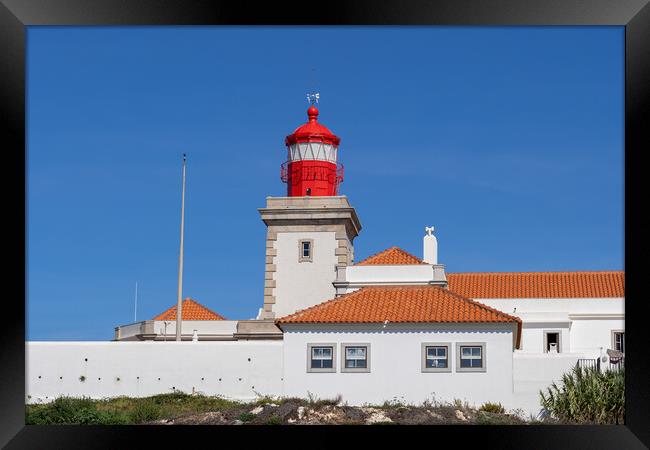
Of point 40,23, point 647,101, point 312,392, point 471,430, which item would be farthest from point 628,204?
point 312,392

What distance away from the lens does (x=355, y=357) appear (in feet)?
73.4

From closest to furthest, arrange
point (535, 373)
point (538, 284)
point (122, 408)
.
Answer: point (122, 408) < point (535, 373) < point (538, 284)

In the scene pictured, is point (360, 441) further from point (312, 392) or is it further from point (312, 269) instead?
point (312, 269)

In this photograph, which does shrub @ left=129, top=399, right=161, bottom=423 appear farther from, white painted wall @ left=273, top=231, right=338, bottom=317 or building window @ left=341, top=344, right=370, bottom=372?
white painted wall @ left=273, top=231, right=338, bottom=317

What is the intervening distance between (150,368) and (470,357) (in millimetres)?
6955

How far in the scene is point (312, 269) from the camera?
1197 inches

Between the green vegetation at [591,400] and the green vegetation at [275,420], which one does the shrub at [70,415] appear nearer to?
the green vegetation at [275,420]

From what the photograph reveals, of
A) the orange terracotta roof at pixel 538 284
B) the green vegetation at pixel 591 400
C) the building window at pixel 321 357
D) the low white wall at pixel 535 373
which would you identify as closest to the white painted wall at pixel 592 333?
the orange terracotta roof at pixel 538 284

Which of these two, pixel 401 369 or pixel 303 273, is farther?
pixel 303 273

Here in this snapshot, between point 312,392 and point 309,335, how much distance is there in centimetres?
134

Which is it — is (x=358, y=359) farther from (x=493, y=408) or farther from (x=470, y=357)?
(x=493, y=408)

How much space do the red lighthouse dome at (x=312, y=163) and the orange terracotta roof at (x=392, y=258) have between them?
6.98 meters

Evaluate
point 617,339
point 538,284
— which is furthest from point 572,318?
point 538,284

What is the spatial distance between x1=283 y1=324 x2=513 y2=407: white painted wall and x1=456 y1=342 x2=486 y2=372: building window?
87mm
